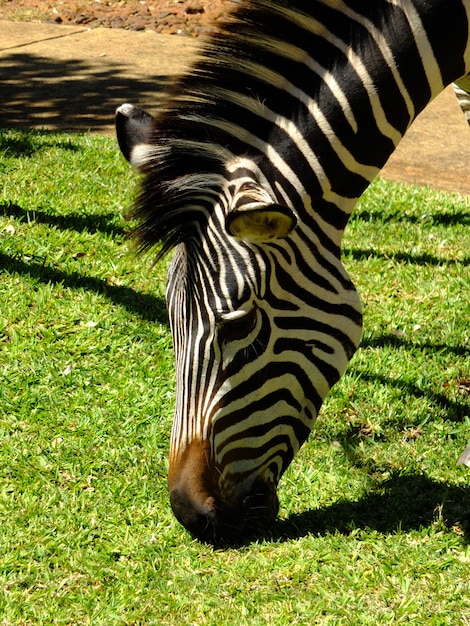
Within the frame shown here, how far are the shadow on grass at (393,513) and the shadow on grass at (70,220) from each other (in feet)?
10.1

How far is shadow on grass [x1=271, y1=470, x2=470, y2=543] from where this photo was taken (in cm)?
378

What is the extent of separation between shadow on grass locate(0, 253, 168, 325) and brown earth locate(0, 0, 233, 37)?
7572mm

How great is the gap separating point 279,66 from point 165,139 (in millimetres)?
468

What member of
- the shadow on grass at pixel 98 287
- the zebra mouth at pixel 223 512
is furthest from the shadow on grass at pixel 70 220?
the zebra mouth at pixel 223 512

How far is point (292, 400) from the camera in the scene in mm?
3152

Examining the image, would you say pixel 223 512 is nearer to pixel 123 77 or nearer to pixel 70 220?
pixel 70 220

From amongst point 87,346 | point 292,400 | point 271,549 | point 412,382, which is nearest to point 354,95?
point 292,400

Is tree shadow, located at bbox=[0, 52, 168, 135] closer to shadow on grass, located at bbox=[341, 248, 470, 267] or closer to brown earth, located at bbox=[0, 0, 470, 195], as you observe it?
brown earth, located at bbox=[0, 0, 470, 195]

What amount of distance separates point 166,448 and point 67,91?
6.43 meters

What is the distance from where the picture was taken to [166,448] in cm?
438

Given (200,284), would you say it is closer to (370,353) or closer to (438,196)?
(370,353)

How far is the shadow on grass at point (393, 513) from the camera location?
3.78m

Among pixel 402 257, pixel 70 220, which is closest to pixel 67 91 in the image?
pixel 70 220

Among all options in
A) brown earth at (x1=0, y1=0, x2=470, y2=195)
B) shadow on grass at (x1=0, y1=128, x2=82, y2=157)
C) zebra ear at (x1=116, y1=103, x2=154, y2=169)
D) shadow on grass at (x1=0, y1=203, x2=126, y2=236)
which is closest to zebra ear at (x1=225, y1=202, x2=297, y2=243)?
zebra ear at (x1=116, y1=103, x2=154, y2=169)
